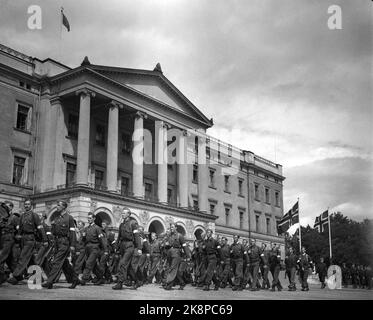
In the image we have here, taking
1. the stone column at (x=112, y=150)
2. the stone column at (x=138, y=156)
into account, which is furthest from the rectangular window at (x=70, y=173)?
the stone column at (x=138, y=156)

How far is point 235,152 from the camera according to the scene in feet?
154

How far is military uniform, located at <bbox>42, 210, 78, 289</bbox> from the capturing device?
36.8ft

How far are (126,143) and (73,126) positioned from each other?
15.7 feet

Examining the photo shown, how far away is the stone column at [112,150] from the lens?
2886 centimetres

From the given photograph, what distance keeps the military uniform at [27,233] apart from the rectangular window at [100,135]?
20.9m

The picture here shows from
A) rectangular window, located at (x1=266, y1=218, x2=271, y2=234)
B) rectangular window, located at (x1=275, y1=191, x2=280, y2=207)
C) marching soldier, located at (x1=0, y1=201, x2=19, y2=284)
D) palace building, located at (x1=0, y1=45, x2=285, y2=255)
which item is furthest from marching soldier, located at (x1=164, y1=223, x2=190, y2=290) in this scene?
rectangular window, located at (x1=275, y1=191, x2=280, y2=207)

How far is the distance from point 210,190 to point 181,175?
9.46 meters

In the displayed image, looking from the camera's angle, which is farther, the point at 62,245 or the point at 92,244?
the point at 92,244

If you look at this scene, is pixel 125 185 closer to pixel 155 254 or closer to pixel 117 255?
pixel 155 254

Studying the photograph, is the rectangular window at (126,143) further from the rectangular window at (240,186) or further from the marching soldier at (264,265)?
the marching soldier at (264,265)

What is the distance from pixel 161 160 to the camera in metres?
32.2

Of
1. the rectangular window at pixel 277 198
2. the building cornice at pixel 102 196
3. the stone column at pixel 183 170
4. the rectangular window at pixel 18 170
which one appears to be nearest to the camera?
the building cornice at pixel 102 196

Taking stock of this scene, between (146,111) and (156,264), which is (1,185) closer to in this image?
(146,111)

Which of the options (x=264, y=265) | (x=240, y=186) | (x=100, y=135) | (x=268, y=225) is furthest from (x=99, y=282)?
(x=268, y=225)
